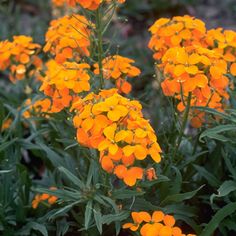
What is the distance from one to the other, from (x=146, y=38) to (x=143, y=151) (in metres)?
4.67

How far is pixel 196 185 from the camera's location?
3.45m

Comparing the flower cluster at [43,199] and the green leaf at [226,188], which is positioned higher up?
the green leaf at [226,188]

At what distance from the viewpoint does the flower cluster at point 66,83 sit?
9.29 feet

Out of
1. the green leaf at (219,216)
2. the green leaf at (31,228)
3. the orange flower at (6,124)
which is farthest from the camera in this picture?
the orange flower at (6,124)

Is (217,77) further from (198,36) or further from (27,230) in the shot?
(27,230)

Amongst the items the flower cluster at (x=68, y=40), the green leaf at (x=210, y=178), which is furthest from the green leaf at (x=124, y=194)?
the flower cluster at (x=68, y=40)

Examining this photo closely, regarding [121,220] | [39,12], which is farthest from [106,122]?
[39,12]

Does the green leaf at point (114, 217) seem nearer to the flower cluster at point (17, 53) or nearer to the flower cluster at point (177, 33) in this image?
Result: the flower cluster at point (177, 33)

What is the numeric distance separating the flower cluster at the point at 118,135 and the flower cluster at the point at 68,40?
0.72m

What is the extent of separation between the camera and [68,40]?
10.3 ft

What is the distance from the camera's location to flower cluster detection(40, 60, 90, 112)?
283 cm

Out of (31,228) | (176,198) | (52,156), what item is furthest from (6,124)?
(176,198)

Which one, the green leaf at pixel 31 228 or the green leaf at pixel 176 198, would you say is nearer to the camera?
the green leaf at pixel 176 198

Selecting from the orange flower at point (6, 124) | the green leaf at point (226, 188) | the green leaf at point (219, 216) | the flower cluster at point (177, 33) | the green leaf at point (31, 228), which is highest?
the flower cluster at point (177, 33)
